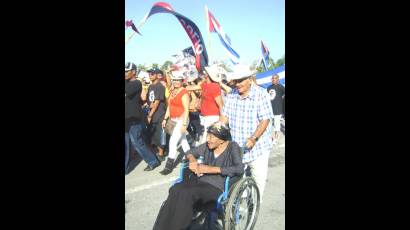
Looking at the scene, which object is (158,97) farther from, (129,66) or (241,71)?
(241,71)

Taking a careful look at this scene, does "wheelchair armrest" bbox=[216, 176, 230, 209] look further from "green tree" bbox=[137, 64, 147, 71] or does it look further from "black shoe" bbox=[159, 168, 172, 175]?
"green tree" bbox=[137, 64, 147, 71]

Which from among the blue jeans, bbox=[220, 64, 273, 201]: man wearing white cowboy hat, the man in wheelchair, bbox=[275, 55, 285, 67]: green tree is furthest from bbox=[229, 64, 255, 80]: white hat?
the blue jeans

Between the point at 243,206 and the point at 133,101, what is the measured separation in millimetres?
1288

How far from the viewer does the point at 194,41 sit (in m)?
3.35

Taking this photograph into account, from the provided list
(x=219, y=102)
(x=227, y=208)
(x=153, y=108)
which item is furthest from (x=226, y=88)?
(x=227, y=208)

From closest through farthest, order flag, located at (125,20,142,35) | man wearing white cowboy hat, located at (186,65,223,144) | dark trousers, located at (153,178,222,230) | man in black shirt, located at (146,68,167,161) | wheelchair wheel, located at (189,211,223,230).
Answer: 1. dark trousers, located at (153,178,222,230)
2. wheelchair wheel, located at (189,211,223,230)
3. flag, located at (125,20,142,35)
4. man wearing white cowboy hat, located at (186,65,223,144)
5. man in black shirt, located at (146,68,167,161)

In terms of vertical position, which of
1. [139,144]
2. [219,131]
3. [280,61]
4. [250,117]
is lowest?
[139,144]

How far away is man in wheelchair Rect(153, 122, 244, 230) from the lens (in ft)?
9.29

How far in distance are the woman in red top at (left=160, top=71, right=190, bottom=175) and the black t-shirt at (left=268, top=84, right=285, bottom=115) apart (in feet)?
2.52

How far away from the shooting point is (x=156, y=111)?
393cm

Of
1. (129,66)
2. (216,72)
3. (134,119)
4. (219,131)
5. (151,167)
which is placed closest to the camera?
(219,131)

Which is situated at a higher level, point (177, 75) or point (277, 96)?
point (177, 75)

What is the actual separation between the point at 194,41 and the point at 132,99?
2.40ft
